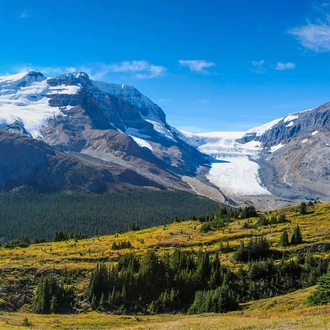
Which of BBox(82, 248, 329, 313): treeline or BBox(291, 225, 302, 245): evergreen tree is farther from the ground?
BBox(291, 225, 302, 245): evergreen tree

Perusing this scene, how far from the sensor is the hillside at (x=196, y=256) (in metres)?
48.4

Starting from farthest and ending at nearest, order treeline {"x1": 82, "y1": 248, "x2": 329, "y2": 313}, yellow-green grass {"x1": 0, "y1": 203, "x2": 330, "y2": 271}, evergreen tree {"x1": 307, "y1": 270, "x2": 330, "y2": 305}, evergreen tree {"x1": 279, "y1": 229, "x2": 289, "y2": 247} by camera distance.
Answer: evergreen tree {"x1": 279, "y1": 229, "x2": 289, "y2": 247}, yellow-green grass {"x1": 0, "y1": 203, "x2": 330, "y2": 271}, treeline {"x1": 82, "y1": 248, "x2": 329, "y2": 313}, evergreen tree {"x1": 307, "y1": 270, "x2": 330, "y2": 305}

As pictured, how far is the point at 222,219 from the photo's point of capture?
112 meters

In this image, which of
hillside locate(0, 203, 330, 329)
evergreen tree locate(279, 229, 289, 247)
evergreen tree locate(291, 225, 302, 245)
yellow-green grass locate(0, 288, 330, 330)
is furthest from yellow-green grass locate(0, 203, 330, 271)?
yellow-green grass locate(0, 288, 330, 330)

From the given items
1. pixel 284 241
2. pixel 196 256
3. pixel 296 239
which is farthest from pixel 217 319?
pixel 296 239

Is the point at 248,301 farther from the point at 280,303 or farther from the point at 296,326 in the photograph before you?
the point at 296,326

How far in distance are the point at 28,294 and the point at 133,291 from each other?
669 inches

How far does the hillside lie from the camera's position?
48.4m

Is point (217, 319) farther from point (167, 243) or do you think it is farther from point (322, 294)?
point (167, 243)

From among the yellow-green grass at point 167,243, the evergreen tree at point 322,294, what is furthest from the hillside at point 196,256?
the evergreen tree at point 322,294

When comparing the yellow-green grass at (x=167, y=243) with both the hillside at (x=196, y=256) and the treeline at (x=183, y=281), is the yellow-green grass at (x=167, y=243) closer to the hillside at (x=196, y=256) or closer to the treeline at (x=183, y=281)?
the hillside at (x=196, y=256)

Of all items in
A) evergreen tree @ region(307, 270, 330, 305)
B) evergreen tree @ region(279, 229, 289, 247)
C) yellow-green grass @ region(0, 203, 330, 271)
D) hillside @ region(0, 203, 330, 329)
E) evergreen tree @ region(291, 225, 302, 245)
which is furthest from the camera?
evergreen tree @ region(291, 225, 302, 245)

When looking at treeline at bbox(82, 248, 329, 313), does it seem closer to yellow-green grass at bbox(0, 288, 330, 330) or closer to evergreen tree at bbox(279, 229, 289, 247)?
yellow-green grass at bbox(0, 288, 330, 330)

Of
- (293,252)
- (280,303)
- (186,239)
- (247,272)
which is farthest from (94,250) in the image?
(280,303)
